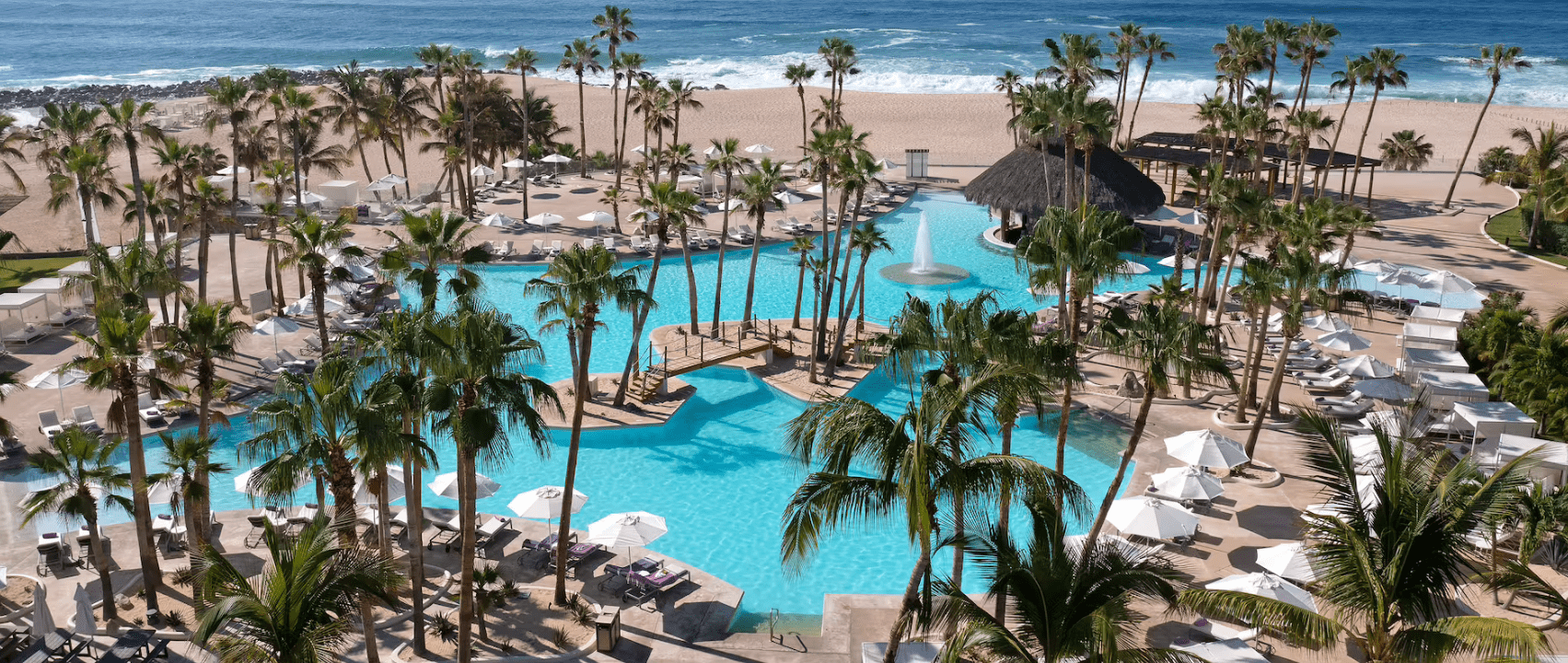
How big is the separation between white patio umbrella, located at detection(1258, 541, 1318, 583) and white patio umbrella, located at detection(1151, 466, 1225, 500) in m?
2.77

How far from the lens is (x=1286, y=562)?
2055 cm

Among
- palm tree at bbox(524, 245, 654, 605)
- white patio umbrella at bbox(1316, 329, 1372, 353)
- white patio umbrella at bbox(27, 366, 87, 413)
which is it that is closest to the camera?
palm tree at bbox(524, 245, 654, 605)

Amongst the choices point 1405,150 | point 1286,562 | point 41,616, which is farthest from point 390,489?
point 1405,150

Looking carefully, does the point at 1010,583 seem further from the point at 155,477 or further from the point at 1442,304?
the point at 1442,304

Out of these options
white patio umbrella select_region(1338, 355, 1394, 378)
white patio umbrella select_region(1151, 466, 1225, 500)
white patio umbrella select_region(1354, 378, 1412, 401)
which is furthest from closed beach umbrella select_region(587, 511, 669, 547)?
white patio umbrella select_region(1338, 355, 1394, 378)

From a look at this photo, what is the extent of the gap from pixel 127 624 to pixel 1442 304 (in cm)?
3669

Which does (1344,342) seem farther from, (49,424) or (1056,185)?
(49,424)

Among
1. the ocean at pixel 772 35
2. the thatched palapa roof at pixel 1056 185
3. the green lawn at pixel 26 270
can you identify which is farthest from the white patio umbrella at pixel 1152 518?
the ocean at pixel 772 35

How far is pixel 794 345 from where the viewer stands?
36094mm

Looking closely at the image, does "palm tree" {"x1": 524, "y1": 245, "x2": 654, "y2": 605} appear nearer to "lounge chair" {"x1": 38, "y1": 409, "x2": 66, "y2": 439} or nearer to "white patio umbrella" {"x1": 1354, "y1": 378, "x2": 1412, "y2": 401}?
"lounge chair" {"x1": 38, "y1": 409, "x2": 66, "y2": 439}

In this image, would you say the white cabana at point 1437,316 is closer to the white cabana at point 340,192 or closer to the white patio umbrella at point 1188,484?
the white patio umbrella at point 1188,484

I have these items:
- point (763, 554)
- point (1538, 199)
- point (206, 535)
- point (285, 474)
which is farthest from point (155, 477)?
point (1538, 199)

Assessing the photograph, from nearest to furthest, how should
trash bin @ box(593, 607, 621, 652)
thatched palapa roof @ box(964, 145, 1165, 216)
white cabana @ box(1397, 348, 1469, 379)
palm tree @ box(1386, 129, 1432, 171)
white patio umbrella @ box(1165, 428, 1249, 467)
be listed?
1. trash bin @ box(593, 607, 621, 652)
2. white patio umbrella @ box(1165, 428, 1249, 467)
3. white cabana @ box(1397, 348, 1469, 379)
4. thatched palapa roof @ box(964, 145, 1165, 216)
5. palm tree @ box(1386, 129, 1432, 171)

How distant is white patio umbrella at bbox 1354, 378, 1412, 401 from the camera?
96.5 ft
